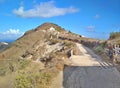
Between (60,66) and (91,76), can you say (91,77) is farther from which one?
(60,66)

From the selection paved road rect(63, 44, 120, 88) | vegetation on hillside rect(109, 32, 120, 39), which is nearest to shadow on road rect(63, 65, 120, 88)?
paved road rect(63, 44, 120, 88)

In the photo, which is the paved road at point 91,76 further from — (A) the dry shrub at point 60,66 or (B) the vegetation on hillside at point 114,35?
(B) the vegetation on hillside at point 114,35

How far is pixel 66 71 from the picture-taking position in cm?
2012

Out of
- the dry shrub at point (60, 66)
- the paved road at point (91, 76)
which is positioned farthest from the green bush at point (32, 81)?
the dry shrub at point (60, 66)

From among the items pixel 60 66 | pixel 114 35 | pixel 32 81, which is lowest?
pixel 32 81

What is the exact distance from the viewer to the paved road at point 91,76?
52.0ft

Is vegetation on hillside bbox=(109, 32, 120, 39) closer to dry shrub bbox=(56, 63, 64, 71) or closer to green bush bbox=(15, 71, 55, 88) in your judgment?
dry shrub bbox=(56, 63, 64, 71)

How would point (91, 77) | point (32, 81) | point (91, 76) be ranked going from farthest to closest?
point (91, 76) → point (91, 77) → point (32, 81)

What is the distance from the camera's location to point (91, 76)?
17.8 m

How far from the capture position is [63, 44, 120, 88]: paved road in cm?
1586

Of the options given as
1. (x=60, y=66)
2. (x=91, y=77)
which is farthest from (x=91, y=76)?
(x=60, y=66)

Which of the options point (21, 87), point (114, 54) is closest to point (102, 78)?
point (21, 87)

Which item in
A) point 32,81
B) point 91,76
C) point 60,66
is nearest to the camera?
point 32,81

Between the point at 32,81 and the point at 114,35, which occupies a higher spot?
the point at 114,35
